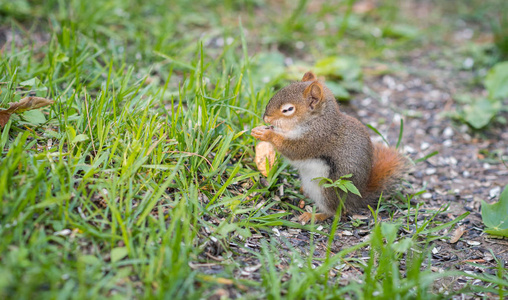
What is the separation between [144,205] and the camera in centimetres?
226

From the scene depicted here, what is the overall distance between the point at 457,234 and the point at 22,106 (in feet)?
8.92

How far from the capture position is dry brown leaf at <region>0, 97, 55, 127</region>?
8.22ft

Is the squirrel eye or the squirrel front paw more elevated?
the squirrel eye

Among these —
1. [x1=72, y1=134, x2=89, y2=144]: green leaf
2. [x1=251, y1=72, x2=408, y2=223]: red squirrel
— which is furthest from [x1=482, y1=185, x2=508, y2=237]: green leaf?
[x1=72, y1=134, x2=89, y2=144]: green leaf

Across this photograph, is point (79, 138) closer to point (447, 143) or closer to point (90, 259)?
point (90, 259)

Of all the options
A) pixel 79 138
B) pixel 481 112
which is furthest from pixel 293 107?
pixel 481 112

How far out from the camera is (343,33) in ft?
18.2

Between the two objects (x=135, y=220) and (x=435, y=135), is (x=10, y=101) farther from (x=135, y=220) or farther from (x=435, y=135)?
(x=435, y=135)

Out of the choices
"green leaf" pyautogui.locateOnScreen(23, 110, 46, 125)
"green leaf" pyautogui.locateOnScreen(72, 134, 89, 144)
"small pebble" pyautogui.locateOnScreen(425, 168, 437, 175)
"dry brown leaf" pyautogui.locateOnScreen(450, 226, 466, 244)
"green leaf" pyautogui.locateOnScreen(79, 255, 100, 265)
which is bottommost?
"dry brown leaf" pyautogui.locateOnScreen(450, 226, 466, 244)

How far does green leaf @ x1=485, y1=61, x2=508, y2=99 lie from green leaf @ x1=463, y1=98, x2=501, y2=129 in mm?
A: 93

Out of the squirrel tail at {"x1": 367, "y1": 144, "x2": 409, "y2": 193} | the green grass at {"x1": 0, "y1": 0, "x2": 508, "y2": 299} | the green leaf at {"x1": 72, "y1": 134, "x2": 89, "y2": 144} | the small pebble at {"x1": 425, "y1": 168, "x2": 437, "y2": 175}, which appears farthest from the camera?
the small pebble at {"x1": 425, "y1": 168, "x2": 437, "y2": 175}

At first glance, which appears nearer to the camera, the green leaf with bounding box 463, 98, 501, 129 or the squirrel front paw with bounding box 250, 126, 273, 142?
the squirrel front paw with bounding box 250, 126, 273, 142

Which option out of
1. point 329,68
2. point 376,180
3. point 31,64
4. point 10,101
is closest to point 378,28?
point 329,68

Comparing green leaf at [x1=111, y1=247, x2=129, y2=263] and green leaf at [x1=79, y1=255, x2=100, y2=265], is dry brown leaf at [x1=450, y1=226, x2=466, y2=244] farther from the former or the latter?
green leaf at [x1=79, y1=255, x2=100, y2=265]
